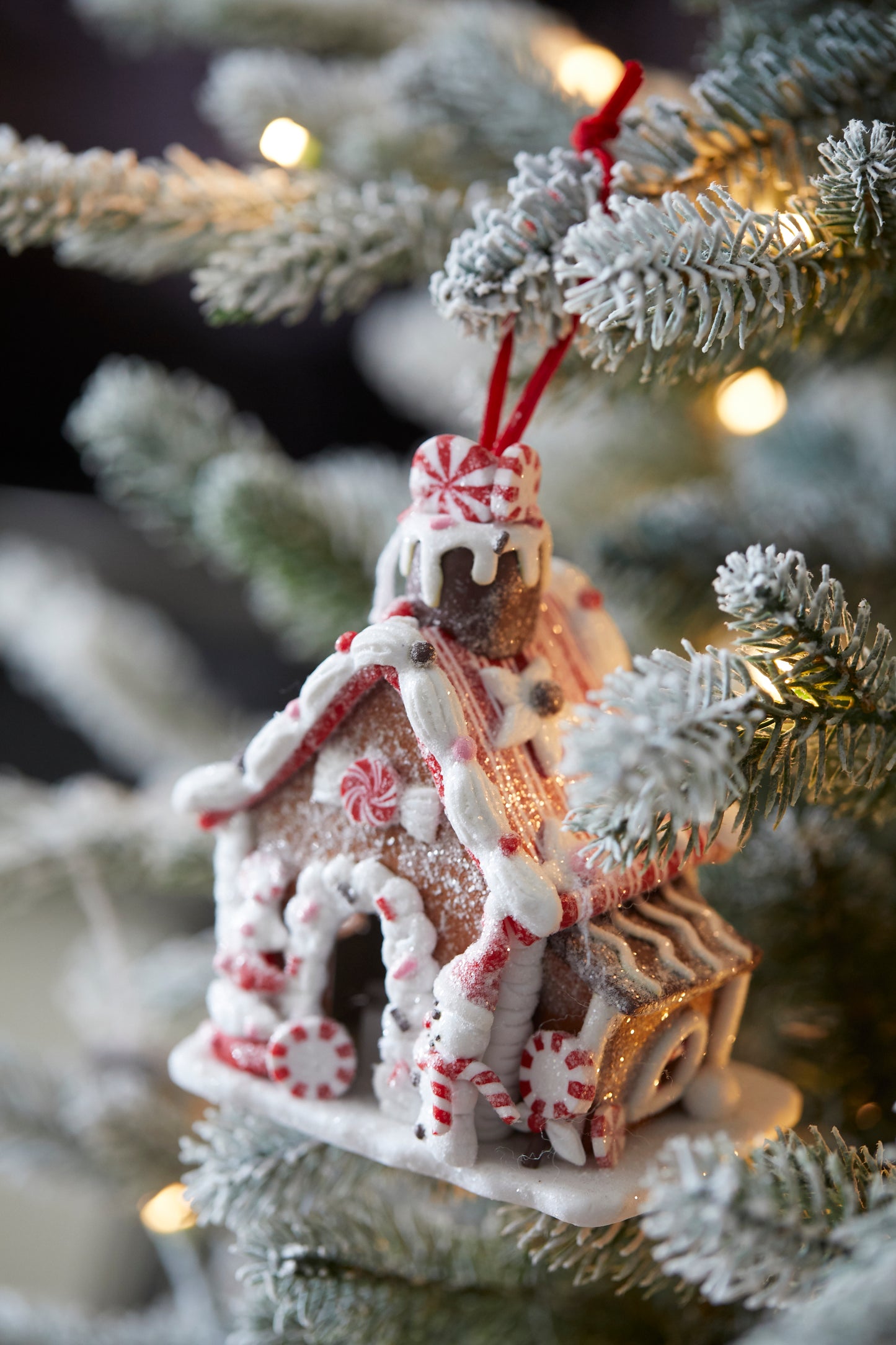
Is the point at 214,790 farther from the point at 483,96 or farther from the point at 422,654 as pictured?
the point at 483,96

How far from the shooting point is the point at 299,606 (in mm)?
988

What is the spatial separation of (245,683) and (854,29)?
1.92 m

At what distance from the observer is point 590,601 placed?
724 millimetres

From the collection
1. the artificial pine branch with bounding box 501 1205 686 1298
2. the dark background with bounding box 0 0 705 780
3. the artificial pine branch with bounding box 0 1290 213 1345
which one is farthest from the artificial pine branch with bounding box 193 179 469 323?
the dark background with bounding box 0 0 705 780

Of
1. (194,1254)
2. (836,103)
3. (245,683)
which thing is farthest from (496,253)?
(245,683)

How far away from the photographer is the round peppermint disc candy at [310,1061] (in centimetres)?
67

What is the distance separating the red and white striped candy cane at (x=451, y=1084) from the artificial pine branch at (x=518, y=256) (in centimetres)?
42

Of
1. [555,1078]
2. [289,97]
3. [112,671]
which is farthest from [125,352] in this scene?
[555,1078]

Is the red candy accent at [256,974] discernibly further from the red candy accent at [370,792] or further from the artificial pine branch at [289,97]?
the artificial pine branch at [289,97]

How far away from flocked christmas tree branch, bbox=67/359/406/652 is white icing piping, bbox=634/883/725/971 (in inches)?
16.9

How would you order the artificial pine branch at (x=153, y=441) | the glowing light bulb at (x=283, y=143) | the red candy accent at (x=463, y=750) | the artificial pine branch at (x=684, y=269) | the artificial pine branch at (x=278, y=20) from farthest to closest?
the artificial pine branch at (x=278, y=20), the artificial pine branch at (x=153, y=441), the glowing light bulb at (x=283, y=143), the red candy accent at (x=463, y=750), the artificial pine branch at (x=684, y=269)

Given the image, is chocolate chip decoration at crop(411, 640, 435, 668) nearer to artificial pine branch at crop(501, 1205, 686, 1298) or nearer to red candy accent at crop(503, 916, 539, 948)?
red candy accent at crop(503, 916, 539, 948)

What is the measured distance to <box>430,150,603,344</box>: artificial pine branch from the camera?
0.60m

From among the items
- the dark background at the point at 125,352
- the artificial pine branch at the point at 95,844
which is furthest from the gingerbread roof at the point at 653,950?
the dark background at the point at 125,352
